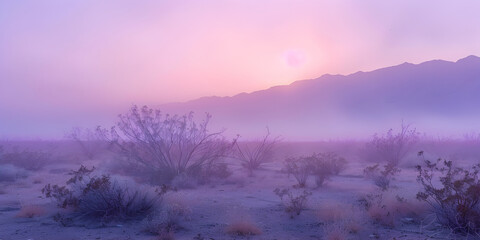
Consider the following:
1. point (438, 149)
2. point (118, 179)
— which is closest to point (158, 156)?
point (118, 179)

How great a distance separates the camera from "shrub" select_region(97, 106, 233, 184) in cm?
2292

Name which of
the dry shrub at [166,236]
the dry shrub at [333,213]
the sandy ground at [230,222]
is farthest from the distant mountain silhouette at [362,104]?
the dry shrub at [166,236]

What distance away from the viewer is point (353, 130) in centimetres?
14162

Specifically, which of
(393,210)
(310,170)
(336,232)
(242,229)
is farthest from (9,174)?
(336,232)

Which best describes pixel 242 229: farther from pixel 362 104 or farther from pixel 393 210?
pixel 362 104

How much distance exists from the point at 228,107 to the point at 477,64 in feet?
251

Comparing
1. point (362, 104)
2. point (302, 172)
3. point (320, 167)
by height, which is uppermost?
point (362, 104)

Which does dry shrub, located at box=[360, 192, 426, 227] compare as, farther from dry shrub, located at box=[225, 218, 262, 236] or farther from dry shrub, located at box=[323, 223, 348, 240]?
dry shrub, located at box=[225, 218, 262, 236]

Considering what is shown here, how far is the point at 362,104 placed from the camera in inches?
5704

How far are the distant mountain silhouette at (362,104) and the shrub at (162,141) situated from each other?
101413 millimetres

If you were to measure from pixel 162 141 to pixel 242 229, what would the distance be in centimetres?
1156

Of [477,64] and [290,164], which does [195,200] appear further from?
[477,64]

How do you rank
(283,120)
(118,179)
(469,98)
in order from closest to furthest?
1. (118,179)
2. (469,98)
3. (283,120)

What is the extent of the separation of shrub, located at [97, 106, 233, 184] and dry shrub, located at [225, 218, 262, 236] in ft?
35.1
